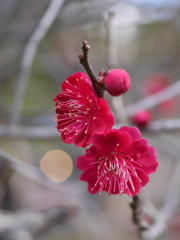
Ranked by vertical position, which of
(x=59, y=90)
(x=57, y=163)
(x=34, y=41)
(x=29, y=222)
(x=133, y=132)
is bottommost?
(x=133, y=132)

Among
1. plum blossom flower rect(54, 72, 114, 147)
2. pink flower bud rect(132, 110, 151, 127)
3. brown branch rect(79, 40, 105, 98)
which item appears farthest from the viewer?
pink flower bud rect(132, 110, 151, 127)

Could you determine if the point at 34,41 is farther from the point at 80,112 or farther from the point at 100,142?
the point at 100,142

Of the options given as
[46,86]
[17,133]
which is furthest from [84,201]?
[17,133]

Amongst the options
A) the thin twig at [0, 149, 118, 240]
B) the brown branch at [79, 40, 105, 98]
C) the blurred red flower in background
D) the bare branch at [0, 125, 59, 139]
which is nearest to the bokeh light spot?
the thin twig at [0, 149, 118, 240]

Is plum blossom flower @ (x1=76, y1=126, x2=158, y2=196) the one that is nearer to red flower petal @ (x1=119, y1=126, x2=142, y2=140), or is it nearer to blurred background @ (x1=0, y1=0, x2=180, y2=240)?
red flower petal @ (x1=119, y1=126, x2=142, y2=140)

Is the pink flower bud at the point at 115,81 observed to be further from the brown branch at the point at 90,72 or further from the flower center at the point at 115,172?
the flower center at the point at 115,172

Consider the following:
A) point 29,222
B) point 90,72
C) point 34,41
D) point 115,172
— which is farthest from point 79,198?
point 90,72
